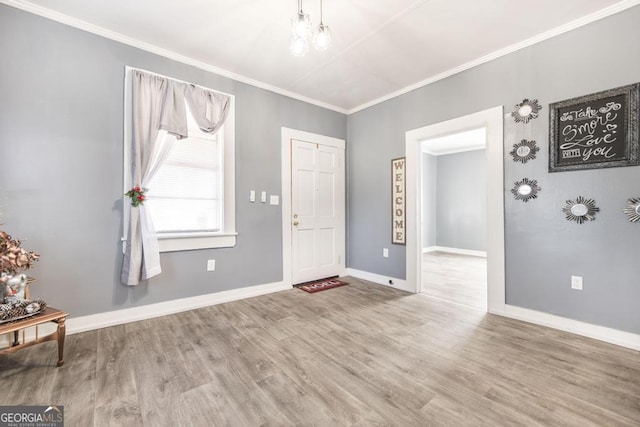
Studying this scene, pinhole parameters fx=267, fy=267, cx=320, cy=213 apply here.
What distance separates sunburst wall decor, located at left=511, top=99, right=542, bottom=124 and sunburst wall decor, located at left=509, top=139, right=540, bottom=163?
216mm

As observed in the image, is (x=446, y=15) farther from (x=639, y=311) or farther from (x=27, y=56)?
(x=27, y=56)

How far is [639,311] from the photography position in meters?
2.08

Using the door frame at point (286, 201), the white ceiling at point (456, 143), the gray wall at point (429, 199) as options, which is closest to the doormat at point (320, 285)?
the door frame at point (286, 201)

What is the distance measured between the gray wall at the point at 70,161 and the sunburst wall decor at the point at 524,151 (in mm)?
3520

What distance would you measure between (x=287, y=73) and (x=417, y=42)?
1.49 meters

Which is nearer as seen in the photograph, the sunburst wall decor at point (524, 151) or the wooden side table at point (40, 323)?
the wooden side table at point (40, 323)

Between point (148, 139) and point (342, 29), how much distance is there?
6.99 ft

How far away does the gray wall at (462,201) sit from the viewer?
6.56m

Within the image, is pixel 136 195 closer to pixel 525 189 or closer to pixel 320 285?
pixel 320 285

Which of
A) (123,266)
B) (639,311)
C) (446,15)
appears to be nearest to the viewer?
(639,311)

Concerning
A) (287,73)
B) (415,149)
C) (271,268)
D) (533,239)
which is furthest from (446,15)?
(271,268)

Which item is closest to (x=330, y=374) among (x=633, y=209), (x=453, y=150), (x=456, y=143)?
(x=633, y=209)

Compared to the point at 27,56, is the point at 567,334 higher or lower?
lower

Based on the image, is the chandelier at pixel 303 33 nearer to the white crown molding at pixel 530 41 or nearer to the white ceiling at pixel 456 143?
the white crown molding at pixel 530 41
